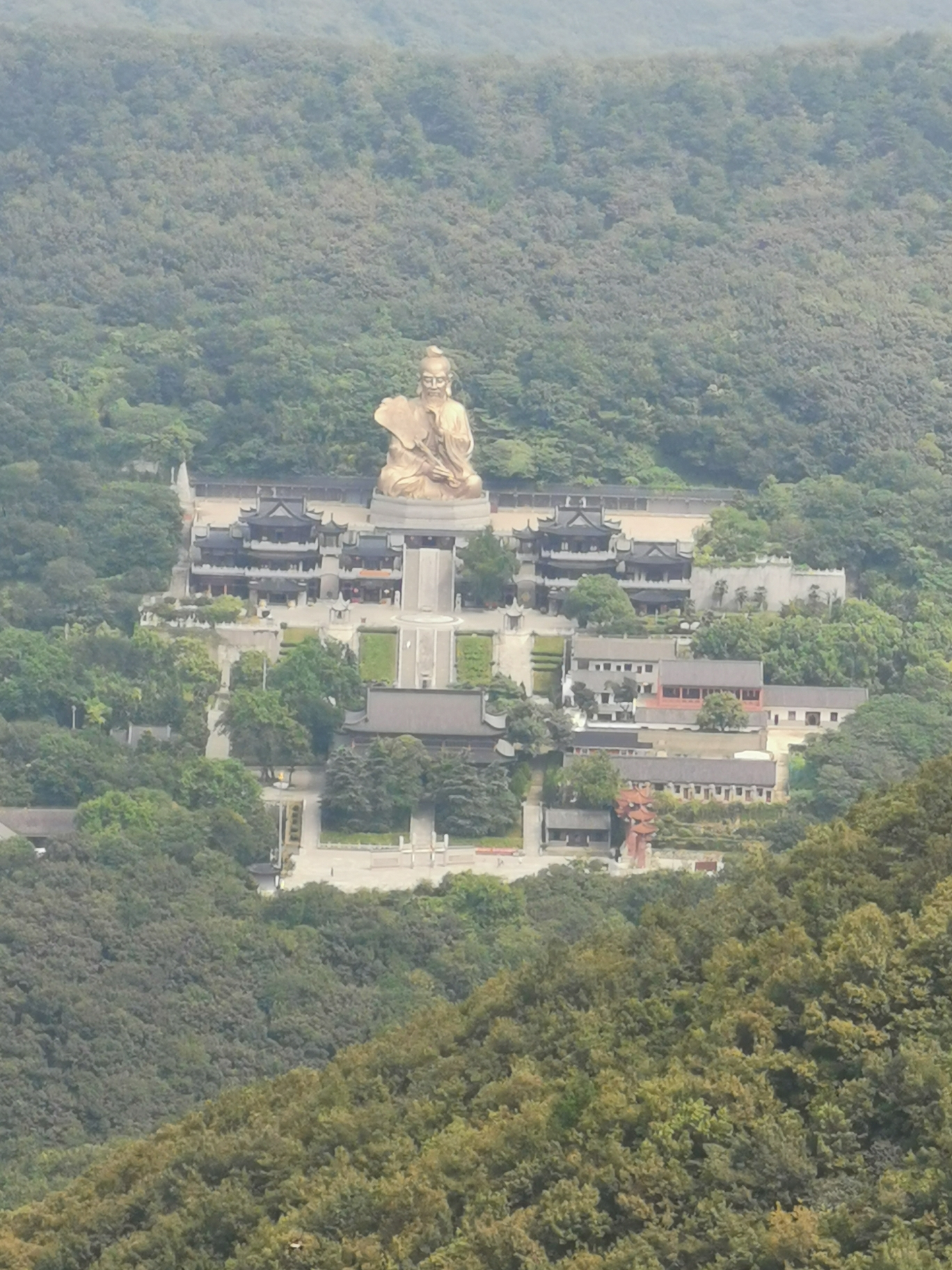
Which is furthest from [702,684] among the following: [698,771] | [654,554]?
[654,554]

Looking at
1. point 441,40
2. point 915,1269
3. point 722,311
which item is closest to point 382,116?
point 722,311

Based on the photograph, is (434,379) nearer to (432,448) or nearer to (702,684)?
(432,448)

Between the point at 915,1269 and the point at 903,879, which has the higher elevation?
the point at 903,879

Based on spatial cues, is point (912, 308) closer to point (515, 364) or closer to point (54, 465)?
point (515, 364)

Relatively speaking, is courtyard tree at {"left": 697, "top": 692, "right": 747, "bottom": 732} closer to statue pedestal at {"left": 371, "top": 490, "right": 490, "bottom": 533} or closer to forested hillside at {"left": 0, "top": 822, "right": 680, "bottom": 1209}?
forested hillside at {"left": 0, "top": 822, "right": 680, "bottom": 1209}

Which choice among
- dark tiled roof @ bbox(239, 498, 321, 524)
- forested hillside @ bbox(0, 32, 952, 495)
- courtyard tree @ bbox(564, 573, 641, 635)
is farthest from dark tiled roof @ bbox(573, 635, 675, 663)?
forested hillside @ bbox(0, 32, 952, 495)

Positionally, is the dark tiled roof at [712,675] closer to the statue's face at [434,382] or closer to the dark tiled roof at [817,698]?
the dark tiled roof at [817,698]
